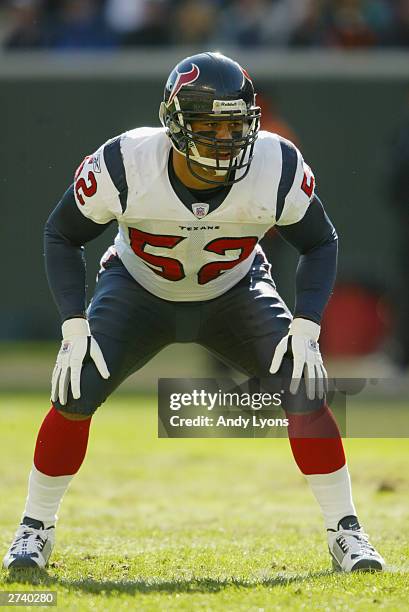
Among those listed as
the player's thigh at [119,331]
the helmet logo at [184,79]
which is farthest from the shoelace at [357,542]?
the helmet logo at [184,79]

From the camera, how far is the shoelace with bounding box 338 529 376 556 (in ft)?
12.9

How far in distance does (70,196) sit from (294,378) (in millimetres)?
997

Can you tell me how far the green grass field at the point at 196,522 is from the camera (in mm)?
3633

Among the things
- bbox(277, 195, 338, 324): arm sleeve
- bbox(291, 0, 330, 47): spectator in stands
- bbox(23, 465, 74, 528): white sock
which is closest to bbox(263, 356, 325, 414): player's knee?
bbox(277, 195, 338, 324): arm sleeve

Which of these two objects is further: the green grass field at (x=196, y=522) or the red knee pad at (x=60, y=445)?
the red knee pad at (x=60, y=445)

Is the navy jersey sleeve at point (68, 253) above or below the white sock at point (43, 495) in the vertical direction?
above

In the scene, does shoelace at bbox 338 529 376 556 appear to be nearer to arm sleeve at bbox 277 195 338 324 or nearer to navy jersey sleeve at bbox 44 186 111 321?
arm sleeve at bbox 277 195 338 324

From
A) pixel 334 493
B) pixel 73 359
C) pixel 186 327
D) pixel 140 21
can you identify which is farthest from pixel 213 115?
pixel 140 21

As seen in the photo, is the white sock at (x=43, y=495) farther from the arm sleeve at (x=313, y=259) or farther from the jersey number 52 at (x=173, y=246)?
the arm sleeve at (x=313, y=259)

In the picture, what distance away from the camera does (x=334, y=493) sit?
13.3 feet

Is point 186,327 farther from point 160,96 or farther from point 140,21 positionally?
point 140,21

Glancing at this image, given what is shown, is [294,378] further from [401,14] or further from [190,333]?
[401,14]

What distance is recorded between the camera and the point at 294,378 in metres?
4.00

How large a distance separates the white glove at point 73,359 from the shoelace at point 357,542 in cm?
97
